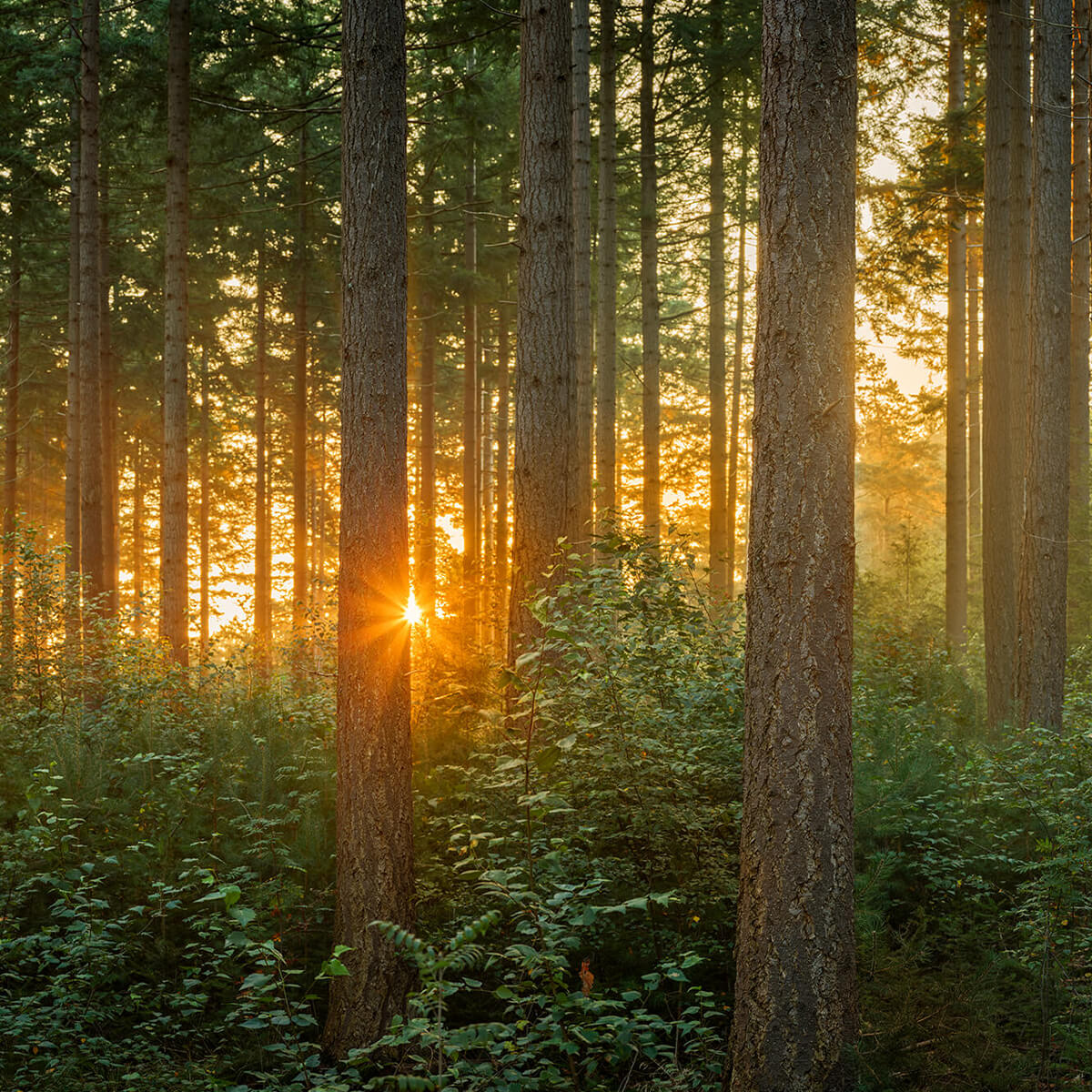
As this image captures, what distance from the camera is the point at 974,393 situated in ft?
94.4

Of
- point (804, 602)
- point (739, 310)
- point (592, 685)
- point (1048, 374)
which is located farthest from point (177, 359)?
point (739, 310)

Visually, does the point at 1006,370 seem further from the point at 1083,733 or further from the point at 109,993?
the point at 109,993

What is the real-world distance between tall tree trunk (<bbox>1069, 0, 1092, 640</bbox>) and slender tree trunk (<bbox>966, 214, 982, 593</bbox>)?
170 inches

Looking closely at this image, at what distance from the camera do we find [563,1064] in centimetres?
524

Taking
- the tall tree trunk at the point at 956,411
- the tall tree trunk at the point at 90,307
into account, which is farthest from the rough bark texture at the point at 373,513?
the tall tree trunk at the point at 956,411

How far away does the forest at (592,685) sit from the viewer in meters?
4.32

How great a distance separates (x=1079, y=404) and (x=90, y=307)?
18.2 m

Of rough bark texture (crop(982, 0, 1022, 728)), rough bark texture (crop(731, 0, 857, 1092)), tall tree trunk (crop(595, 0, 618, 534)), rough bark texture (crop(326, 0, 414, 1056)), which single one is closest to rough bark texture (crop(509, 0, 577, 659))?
rough bark texture (crop(326, 0, 414, 1056))

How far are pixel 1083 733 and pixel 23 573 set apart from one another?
1137 cm

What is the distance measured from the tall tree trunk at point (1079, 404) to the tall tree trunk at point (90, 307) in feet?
49.2

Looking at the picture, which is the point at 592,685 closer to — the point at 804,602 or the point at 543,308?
the point at 804,602

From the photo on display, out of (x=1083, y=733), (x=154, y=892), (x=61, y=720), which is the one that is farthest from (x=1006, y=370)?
(x=61, y=720)

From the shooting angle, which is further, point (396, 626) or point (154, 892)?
point (154, 892)

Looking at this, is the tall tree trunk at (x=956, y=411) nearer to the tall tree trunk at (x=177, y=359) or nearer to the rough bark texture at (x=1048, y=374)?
the rough bark texture at (x=1048, y=374)
